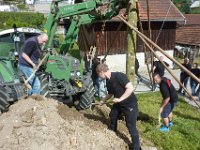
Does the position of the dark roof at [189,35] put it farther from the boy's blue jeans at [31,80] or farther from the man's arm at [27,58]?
the man's arm at [27,58]

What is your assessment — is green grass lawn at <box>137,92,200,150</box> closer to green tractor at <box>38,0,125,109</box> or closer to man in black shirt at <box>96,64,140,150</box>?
man in black shirt at <box>96,64,140,150</box>

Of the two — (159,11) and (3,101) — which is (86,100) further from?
(159,11)

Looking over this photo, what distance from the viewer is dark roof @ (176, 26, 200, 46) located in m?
25.4

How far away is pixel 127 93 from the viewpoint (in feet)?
21.1

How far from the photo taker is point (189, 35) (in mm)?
26344

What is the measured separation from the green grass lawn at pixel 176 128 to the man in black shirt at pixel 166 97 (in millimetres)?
276

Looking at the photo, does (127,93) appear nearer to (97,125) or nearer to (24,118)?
(97,125)

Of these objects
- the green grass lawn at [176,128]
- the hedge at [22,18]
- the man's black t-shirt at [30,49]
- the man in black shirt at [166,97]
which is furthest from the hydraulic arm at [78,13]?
the hedge at [22,18]

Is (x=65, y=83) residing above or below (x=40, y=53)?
below

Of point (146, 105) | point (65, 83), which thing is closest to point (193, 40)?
point (146, 105)

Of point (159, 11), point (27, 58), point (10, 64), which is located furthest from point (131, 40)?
point (159, 11)

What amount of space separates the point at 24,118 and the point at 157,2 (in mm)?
16146

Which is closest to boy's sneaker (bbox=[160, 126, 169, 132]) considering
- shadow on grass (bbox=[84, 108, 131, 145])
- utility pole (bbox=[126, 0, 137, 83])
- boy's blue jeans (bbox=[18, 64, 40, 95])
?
shadow on grass (bbox=[84, 108, 131, 145])

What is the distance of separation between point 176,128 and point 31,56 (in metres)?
4.04
